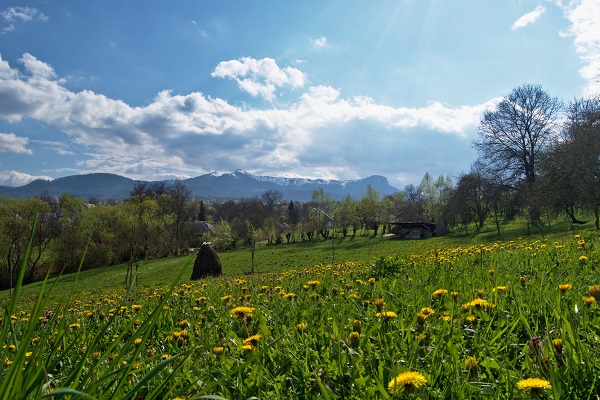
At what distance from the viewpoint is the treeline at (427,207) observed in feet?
79.5

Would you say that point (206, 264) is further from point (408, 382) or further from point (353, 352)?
point (408, 382)

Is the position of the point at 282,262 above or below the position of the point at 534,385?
below

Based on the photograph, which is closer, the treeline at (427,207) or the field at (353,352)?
the field at (353,352)

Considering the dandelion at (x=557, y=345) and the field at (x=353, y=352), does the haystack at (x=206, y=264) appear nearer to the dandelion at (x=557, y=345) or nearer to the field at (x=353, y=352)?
the field at (x=353, y=352)

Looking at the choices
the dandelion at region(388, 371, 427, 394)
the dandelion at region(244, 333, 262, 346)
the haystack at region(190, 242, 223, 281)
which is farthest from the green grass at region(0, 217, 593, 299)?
the dandelion at region(388, 371, 427, 394)

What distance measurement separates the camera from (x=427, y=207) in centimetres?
7269

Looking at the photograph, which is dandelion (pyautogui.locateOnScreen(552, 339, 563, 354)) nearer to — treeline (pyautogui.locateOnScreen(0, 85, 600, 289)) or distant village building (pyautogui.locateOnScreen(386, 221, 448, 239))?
treeline (pyautogui.locateOnScreen(0, 85, 600, 289))

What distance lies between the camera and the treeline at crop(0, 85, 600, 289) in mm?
24219

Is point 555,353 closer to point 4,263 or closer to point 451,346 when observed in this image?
point 451,346

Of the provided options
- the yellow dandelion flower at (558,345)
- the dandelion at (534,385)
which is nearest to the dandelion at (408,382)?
the dandelion at (534,385)

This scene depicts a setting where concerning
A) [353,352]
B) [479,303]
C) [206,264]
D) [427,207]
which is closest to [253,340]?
[353,352]

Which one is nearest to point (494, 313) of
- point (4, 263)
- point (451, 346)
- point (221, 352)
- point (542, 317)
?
point (542, 317)

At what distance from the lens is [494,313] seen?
252 cm

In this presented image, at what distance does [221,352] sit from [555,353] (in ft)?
5.72
